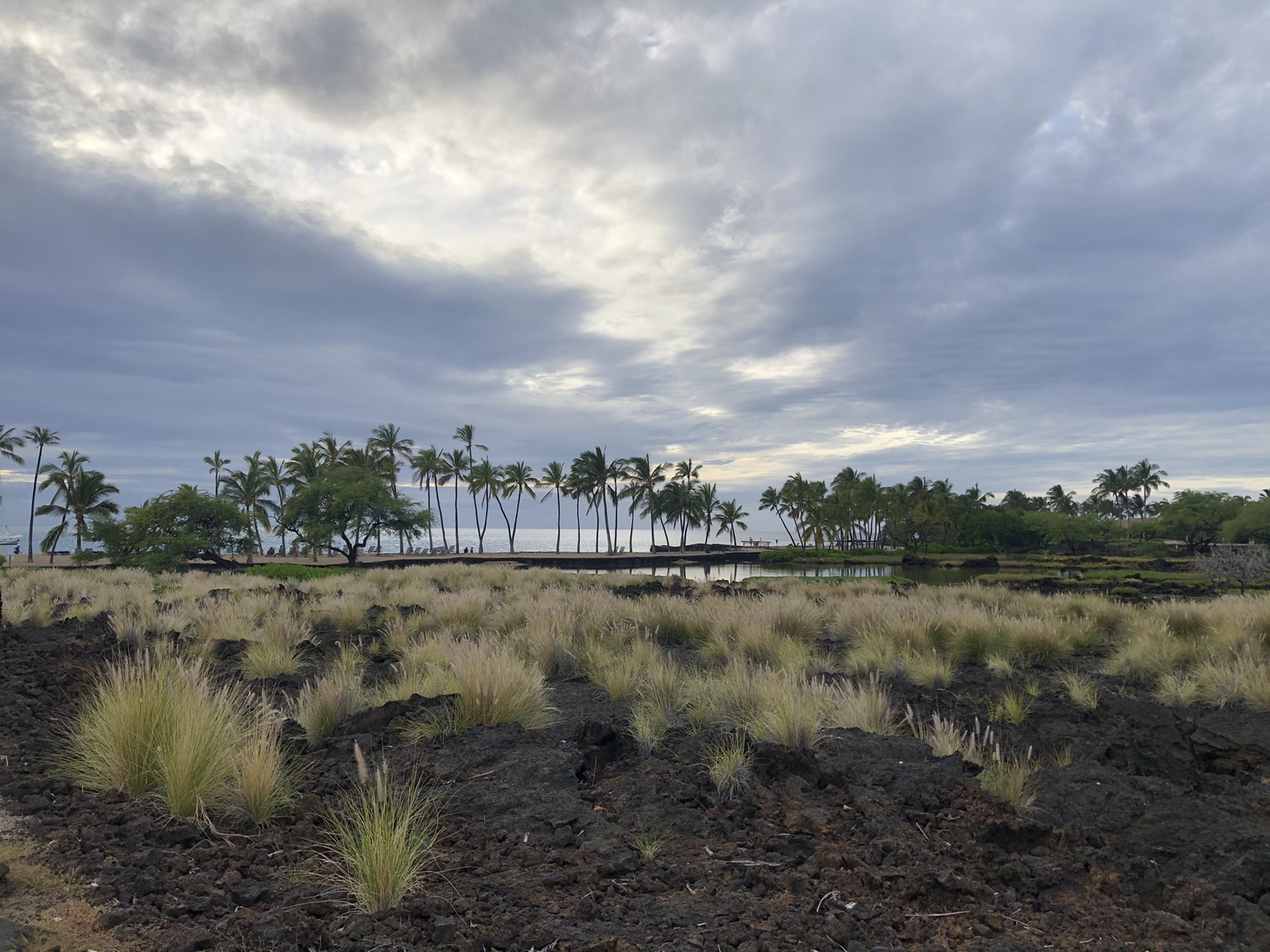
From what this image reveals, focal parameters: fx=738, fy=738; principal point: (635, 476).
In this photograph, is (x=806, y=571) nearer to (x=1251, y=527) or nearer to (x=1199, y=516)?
(x=1251, y=527)

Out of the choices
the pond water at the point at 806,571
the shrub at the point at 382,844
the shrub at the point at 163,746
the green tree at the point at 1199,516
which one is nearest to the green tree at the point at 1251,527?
the green tree at the point at 1199,516

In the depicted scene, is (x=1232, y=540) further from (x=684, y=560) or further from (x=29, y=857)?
(x=29, y=857)

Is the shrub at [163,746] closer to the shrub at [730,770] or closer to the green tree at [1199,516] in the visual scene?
the shrub at [730,770]

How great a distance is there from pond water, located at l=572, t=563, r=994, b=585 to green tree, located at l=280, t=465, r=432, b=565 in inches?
587

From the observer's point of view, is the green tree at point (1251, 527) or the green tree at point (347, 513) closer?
the green tree at point (347, 513)

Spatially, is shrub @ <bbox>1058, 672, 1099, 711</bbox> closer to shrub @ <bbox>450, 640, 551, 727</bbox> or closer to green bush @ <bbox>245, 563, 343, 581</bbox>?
shrub @ <bbox>450, 640, 551, 727</bbox>

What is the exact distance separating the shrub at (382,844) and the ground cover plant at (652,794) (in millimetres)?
21

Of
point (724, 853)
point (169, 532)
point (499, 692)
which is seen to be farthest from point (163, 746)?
point (169, 532)

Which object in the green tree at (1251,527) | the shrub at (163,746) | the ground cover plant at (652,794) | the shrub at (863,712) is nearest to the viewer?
the ground cover plant at (652,794)

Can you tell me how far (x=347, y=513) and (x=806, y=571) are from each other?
40363mm

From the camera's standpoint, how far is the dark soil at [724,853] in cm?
348

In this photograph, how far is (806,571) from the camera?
222 ft

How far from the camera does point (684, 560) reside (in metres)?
74.7

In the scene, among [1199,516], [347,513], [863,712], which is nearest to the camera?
[863,712]
